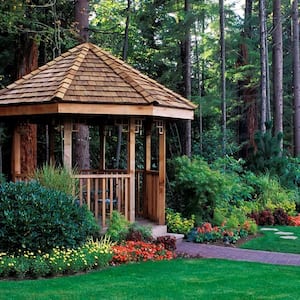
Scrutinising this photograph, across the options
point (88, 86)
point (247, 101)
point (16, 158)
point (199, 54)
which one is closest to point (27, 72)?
point (16, 158)

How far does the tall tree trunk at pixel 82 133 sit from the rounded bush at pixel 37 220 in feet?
18.4

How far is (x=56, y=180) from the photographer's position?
8.98m

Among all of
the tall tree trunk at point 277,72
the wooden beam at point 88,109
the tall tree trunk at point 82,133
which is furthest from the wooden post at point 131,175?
the tall tree trunk at point 277,72

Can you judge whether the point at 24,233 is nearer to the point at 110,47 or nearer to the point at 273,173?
the point at 273,173

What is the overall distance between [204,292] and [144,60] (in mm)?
18038

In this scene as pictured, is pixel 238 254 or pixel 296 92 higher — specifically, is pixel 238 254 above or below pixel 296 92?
below

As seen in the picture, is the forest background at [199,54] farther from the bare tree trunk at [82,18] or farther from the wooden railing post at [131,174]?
the wooden railing post at [131,174]

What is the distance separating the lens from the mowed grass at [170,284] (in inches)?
236

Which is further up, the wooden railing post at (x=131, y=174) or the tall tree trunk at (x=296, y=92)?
the tall tree trunk at (x=296, y=92)

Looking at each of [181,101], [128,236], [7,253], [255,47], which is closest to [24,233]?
[7,253]

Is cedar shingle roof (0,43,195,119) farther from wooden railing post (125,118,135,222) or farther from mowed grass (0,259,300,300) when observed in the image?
mowed grass (0,259,300,300)

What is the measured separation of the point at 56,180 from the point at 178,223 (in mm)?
3224

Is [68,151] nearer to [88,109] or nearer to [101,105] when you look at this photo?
[88,109]

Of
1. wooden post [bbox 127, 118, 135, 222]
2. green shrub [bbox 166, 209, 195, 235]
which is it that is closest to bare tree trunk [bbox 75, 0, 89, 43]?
wooden post [bbox 127, 118, 135, 222]
